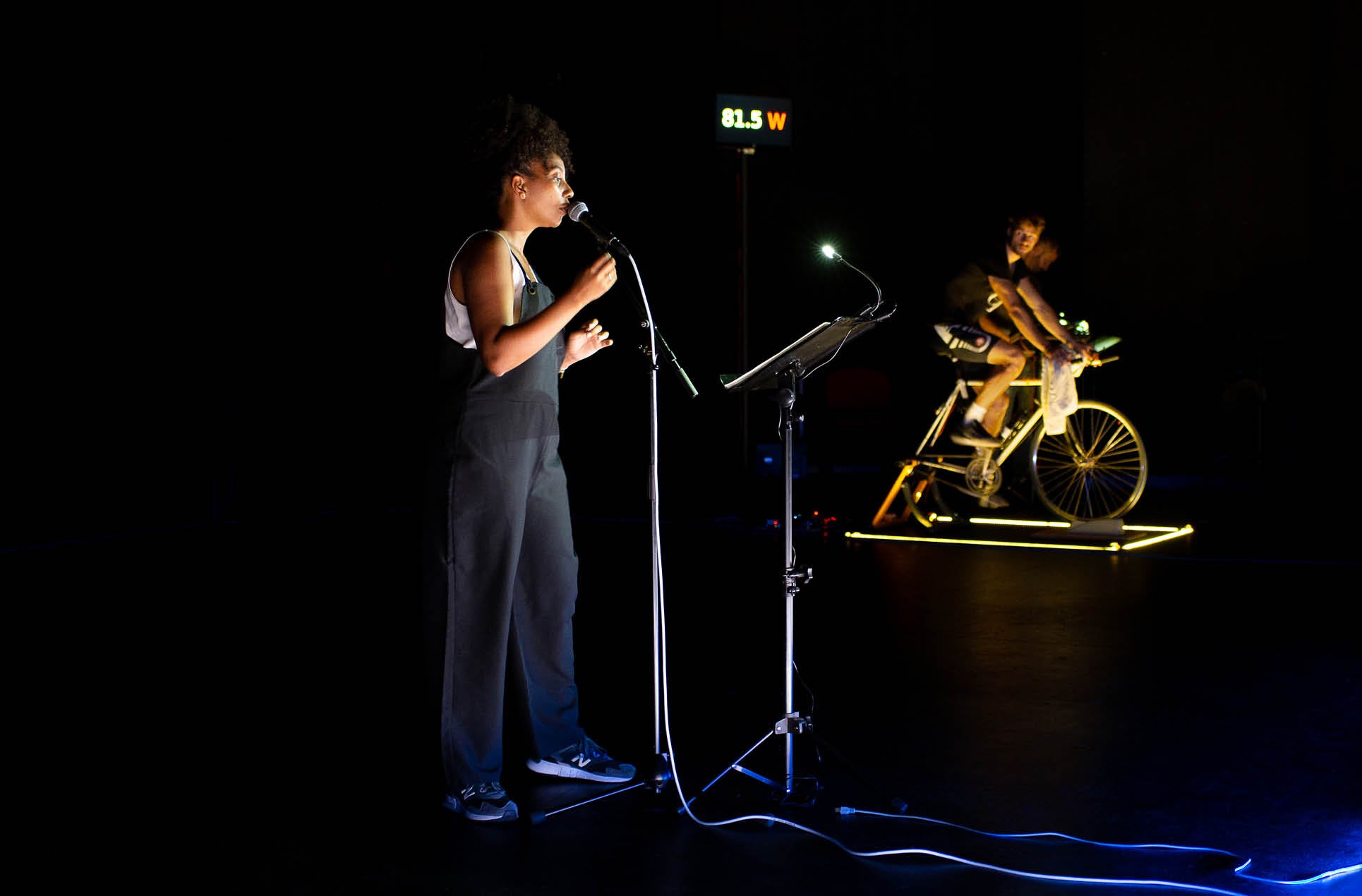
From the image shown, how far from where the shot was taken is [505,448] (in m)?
2.37

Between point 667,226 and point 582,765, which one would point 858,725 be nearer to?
point 582,765

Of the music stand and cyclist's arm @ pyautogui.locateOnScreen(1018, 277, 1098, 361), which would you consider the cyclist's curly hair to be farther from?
cyclist's arm @ pyautogui.locateOnScreen(1018, 277, 1098, 361)

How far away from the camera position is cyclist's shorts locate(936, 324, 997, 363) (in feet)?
A: 19.0

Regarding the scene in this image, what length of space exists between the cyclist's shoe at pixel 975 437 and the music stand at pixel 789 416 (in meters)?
3.59

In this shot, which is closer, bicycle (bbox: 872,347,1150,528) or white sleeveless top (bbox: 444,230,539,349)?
white sleeveless top (bbox: 444,230,539,349)

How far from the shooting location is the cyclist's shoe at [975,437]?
5914mm

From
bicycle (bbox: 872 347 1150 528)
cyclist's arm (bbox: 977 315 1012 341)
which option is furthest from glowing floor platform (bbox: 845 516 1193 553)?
cyclist's arm (bbox: 977 315 1012 341)

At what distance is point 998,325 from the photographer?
5828mm

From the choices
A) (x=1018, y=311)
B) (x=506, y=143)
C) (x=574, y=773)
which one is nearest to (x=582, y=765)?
(x=574, y=773)

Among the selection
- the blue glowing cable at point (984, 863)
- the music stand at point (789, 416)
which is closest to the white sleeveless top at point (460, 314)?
the music stand at point (789, 416)

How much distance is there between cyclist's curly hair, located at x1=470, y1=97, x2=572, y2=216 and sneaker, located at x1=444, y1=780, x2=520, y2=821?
1224 mm

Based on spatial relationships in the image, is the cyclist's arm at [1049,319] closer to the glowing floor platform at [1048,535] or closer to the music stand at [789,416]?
the glowing floor platform at [1048,535]

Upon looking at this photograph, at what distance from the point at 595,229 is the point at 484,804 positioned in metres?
1.17

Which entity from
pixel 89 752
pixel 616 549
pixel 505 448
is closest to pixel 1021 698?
pixel 505 448
